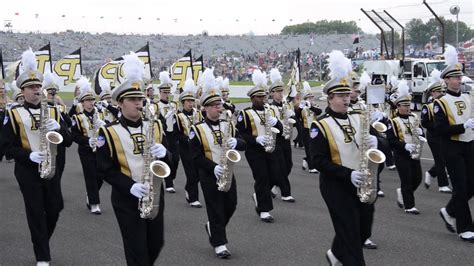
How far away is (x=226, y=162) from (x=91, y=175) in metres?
3.58

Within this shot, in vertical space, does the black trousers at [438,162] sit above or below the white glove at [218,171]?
below

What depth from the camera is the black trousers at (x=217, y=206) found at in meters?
7.68

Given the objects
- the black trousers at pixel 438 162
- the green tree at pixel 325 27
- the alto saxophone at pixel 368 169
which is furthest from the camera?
the green tree at pixel 325 27

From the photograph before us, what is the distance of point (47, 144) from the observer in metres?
7.40

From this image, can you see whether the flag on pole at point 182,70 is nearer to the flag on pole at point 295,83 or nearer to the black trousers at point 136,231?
the flag on pole at point 295,83

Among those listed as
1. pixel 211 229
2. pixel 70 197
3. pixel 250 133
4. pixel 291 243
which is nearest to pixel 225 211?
pixel 211 229

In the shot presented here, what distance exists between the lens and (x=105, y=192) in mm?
12234

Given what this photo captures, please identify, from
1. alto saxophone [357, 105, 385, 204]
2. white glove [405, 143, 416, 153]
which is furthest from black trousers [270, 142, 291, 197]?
alto saxophone [357, 105, 385, 204]

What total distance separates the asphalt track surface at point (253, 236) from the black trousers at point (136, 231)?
174cm

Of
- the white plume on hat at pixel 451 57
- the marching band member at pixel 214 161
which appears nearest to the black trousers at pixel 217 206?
the marching band member at pixel 214 161

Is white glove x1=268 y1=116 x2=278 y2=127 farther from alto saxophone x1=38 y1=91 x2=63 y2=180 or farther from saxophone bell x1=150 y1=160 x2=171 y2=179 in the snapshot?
saxophone bell x1=150 y1=160 x2=171 y2=179

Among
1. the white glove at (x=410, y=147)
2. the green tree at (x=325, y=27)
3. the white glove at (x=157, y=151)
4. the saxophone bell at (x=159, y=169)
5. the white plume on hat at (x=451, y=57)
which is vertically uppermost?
the green tree at (x=325, y=27)

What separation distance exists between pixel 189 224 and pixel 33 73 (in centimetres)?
320

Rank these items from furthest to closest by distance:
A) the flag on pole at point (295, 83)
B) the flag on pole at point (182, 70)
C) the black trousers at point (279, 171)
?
the flag on pole at point (182, 70), the flag on pole at point (295, 83), the black trousers at point (279, 171)
